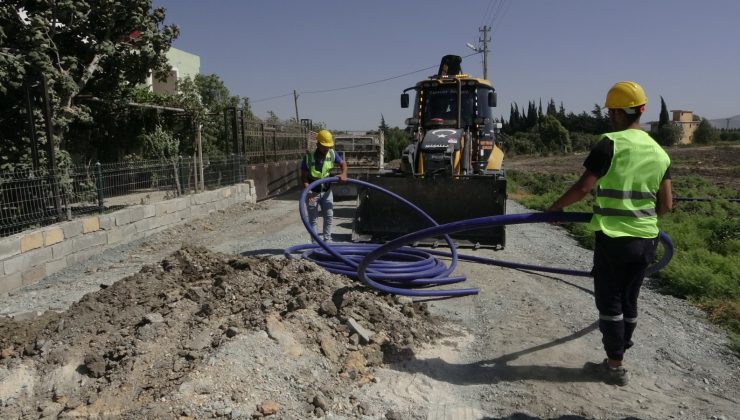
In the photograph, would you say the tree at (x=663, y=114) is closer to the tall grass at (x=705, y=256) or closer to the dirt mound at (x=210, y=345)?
the tall grass at (x=705, y=256)

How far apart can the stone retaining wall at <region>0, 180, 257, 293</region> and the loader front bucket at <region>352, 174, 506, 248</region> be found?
3704mm

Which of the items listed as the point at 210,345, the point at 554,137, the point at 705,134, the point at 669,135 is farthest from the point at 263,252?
the point at 705,134

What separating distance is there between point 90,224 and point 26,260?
1333 millimetres

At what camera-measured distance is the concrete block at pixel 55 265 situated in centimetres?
678

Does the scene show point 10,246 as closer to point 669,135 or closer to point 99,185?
point 99,185

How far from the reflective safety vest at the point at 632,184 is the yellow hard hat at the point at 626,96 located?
0.20 m

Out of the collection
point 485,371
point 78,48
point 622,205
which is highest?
point 78,48

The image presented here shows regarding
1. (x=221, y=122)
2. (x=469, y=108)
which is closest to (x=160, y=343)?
(x=469, y=108)

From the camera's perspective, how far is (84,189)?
7.95m

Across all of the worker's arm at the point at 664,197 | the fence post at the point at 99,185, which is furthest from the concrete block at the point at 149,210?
the worker's arm at the point at 664,197

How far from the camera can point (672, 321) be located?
4.96m

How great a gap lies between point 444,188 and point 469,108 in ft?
8.08

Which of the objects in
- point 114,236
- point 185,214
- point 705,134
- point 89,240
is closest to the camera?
point 89,240

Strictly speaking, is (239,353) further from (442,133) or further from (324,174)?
(442,133)
